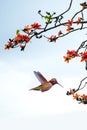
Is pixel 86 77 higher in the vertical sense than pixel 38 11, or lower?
lower

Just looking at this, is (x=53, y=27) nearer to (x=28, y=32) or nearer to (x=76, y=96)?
(x=28, y=32)

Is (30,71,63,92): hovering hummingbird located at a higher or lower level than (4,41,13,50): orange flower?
lower

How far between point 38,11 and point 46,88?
2176 mm

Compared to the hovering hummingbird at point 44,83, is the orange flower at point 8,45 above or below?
above

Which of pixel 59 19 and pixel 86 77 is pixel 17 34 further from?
pixel 86 77

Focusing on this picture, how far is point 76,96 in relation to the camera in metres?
12.1

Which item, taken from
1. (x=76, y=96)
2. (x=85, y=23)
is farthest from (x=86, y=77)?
(x=76, y=96)

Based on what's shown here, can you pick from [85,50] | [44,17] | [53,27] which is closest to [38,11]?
[44,17]

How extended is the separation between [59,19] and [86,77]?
177 centimetres

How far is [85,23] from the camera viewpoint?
10336mm

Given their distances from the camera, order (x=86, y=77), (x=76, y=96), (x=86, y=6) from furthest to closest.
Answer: (x=76, y=96) → (x=86, y=6) → (x=86, y=77)

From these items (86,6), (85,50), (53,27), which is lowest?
(85,50)

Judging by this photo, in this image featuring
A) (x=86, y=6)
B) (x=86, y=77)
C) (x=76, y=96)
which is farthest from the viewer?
(x=76, y=96)

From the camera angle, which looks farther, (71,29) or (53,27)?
(71,29)
